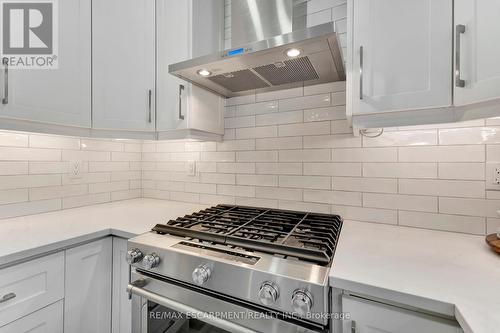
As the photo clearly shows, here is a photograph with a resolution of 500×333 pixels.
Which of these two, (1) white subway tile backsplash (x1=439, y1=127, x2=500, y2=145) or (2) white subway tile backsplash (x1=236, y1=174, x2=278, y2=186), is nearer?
(1) white subway tile backsplash (x1=439, y1=127, x2=500, y2=145)

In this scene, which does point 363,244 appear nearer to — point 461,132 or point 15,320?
point 461,132

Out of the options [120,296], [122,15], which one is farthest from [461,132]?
[122,15]

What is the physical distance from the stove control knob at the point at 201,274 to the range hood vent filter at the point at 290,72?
907 millimetres

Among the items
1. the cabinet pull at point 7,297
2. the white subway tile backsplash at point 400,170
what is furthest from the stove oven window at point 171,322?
the white subway tile backsplash at point 400,170

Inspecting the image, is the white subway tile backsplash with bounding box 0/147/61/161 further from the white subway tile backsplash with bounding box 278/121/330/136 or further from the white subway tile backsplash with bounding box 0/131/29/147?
the white subway tile backsplash with bounding box 278/121/330/136

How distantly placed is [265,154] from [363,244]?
789mm

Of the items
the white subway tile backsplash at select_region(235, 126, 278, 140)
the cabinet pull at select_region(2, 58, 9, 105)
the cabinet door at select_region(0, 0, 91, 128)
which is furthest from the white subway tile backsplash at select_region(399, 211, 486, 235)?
the cabinet pull at select_region(2, 58, 9, 105)

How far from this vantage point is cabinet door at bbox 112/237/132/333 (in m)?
1.11

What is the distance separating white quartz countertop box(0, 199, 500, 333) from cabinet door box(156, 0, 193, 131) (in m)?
0.60

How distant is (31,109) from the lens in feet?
3.49

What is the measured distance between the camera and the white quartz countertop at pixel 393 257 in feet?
1.89

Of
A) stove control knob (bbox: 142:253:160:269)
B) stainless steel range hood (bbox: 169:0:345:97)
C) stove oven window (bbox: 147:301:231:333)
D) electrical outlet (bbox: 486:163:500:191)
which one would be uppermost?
stainless steel range hood (bbox: 169:0:345:97)

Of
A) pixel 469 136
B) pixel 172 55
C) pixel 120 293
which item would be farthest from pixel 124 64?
pixel 469 136

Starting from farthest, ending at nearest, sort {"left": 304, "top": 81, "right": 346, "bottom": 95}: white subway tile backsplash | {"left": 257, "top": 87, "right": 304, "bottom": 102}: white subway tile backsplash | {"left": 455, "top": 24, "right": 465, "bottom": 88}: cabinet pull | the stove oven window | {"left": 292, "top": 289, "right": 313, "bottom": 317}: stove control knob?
{"left": 257, "top": 87, "right": 304, "bottom": 102}: white subway tile backsplash < {"left": 304, "top": 81, "right": 346, "bottom": 95}: white subway tile backsplash < the stove oven window < {"left": 455, "top": 24, "right": 465, "bottom": 88}: cabinet pull < {"left": 292, "top": 289, "right": 313, "bottom": 317}: stove control knob
